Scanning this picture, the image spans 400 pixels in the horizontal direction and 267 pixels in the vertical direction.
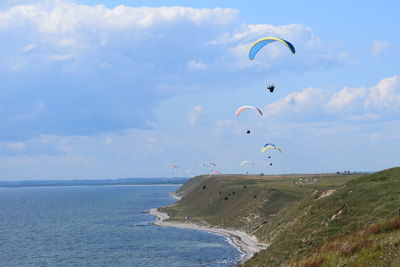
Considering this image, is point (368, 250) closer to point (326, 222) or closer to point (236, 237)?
point (326, 222)

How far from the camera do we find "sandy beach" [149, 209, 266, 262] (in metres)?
72.4

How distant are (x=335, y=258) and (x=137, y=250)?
56304 mm

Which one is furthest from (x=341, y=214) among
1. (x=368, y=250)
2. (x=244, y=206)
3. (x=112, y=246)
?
(x=244, y=206)

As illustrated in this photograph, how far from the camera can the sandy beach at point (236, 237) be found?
72375 millimetres

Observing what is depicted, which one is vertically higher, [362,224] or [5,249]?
[362,224]

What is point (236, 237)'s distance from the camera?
87000 mm

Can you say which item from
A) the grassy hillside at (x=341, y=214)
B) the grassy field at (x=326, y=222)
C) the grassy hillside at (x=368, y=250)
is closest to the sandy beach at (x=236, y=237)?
the grassy field at (x=326, y=222)

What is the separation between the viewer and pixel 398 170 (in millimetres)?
65062

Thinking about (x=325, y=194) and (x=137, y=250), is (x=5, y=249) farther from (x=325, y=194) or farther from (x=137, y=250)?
(x=325, y=194)

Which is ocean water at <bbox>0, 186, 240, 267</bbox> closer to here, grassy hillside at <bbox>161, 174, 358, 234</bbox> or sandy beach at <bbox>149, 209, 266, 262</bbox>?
sandy beach at <bbox>149, 209, 266, 262</bbox>

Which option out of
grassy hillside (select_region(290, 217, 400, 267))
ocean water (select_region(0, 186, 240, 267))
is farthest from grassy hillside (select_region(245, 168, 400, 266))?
grassy hillside (select_region(290, 217, 400, 267))

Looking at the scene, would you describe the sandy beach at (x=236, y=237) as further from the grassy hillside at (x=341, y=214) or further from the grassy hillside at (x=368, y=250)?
the grassy hillside at (x=368, y=250)

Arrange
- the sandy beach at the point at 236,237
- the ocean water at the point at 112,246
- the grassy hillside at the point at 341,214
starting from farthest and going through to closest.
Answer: the sandy beach at the point at 236,237, the ocean water at the point at 112,246, the grassy hillside at the point at 341,214

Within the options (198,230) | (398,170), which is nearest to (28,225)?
(198,230)
